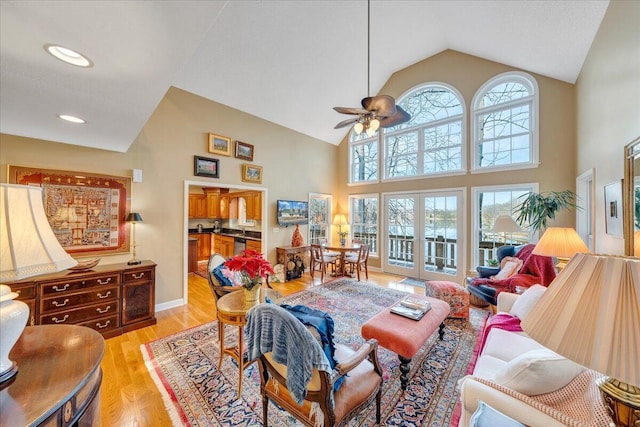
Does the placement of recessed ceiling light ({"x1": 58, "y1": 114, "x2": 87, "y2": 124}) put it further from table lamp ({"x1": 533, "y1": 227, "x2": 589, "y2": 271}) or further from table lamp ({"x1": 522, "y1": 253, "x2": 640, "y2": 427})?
table lamp ({"x1": 533, "y1": 227, "x2": 589, "y2": 271})

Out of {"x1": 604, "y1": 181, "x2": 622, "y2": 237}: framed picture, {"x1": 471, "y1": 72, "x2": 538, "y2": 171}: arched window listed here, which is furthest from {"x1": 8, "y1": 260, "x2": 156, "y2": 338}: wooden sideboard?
{"x1": 471, "y1": 72, "x2": 538, "y2": 171}: arched window

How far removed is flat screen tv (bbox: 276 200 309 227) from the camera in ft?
17.6

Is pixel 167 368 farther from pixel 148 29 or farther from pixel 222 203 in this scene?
pixel 222 203

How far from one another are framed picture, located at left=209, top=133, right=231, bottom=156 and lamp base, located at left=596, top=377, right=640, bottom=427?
15.8 feet

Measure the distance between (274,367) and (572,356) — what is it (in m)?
1.40

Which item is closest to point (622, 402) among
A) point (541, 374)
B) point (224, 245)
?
point (541, 374)

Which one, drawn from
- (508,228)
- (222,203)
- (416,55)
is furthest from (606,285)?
(222,203)

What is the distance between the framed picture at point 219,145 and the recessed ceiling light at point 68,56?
2844mm

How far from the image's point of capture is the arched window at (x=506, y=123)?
4195 millimetres

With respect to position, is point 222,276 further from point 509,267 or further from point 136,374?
point 509,267

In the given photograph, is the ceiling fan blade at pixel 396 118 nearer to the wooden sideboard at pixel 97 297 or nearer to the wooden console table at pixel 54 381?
the wooden console table at pixel 54 381

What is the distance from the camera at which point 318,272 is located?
6020 millimetres

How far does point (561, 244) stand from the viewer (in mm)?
2537

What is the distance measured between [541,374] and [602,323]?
2.61ft
